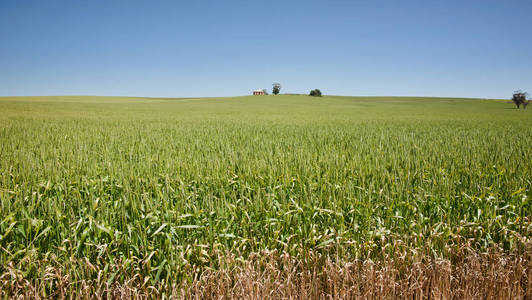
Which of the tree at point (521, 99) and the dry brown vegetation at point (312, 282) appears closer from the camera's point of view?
the dry brown vegetation at point (312, 282)

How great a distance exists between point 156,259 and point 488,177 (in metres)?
5.16

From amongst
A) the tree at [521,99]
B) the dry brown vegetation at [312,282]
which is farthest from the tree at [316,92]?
the dry brown vegetation at [312,282]

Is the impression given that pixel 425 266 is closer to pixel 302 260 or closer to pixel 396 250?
pixel 396 250

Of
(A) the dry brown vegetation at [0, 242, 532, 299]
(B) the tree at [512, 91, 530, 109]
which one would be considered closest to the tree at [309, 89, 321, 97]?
(B) the tree at [512, 91, 530, 109]

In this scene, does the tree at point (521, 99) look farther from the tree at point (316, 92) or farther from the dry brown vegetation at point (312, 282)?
the dry brown vegetation at point (312, 282)

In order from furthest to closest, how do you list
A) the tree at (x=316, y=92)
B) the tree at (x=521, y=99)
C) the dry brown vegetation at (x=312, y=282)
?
the tree at (x=316, y=92) → the tree at (x=521, y=99) → the dry brown vegetation at (x=312, y=282)

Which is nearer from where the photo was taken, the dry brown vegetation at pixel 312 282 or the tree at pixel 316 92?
the dry brown vegetation at pixel 312 282

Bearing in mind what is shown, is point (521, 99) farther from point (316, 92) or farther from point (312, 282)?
Result: point (312, 282)

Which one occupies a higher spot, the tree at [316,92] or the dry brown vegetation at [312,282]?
the tree at [316,92]

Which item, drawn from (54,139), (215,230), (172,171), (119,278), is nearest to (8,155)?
(54,139)

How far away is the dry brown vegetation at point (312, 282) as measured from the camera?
2184mm

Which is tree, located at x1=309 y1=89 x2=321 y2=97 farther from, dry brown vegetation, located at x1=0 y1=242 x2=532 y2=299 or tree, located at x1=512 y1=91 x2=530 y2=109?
dry brown vegetation, located at x1=0 y1=242 x2=532 y2=299

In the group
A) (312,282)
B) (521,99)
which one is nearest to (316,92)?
(521,99)

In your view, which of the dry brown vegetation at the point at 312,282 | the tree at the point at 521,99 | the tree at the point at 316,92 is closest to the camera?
the dry brown vegetation at the point at 312,282
